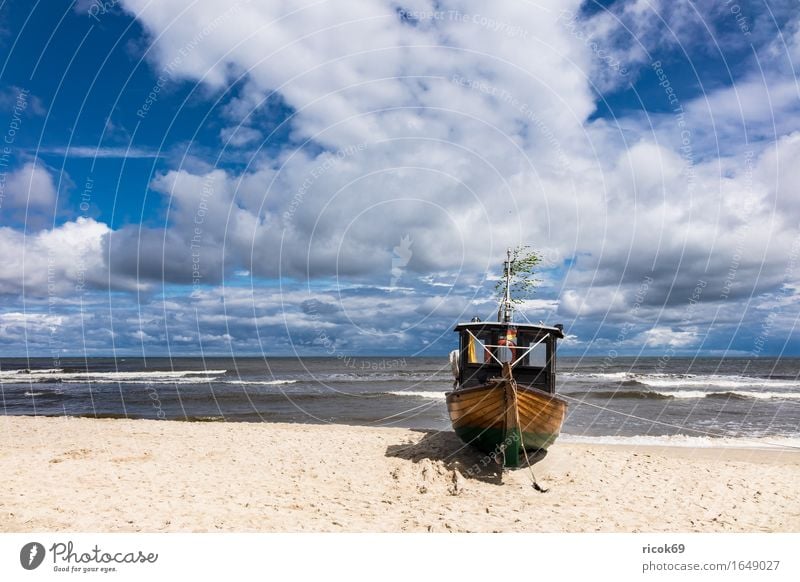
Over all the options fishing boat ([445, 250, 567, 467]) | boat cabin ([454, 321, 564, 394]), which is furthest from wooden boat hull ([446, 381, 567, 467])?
boat cabin ([454, 321, 564, 394])

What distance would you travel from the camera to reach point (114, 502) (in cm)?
898

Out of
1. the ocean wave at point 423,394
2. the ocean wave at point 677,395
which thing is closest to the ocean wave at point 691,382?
the ocean wave at point 677,395

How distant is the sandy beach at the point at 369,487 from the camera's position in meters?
8.45

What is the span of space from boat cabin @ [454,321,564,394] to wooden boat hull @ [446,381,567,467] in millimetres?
852

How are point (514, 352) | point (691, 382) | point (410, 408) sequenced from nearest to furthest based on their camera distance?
1. point (514, 352)
2. point (410, 408)
3. point (691, 382)

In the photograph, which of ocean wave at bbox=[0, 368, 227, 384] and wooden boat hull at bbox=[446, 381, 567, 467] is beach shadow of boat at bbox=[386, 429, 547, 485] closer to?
wooden boat hull at bbox=[446, 381, 567, 467]

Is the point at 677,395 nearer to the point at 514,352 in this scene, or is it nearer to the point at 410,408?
the point at 410,408

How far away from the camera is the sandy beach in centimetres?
845

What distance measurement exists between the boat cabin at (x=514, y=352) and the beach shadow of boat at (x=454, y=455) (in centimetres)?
170

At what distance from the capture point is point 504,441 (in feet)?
38.7

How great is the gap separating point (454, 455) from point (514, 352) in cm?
296

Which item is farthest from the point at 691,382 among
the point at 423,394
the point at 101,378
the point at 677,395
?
the point at 101,378
